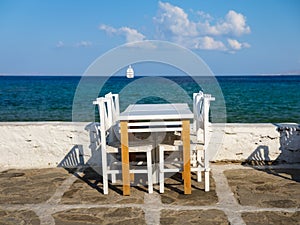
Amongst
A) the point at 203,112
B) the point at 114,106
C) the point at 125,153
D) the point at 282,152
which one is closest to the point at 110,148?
the point at 125,153

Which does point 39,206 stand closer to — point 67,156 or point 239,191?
point 67,156

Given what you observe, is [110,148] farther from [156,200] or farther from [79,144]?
[79,144]

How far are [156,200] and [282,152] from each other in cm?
232

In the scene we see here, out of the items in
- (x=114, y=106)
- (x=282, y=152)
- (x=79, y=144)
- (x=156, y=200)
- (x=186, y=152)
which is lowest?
(x=156, y=200)

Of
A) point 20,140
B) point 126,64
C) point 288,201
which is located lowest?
point 288,201

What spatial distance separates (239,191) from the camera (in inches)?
165

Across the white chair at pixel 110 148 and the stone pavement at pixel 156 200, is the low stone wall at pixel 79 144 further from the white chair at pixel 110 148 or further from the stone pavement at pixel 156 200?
the white chair at pixel 110 148

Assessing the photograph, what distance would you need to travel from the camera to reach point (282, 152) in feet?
17.5

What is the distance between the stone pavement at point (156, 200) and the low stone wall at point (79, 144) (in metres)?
0.35

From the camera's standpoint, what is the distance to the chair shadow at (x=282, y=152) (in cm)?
523

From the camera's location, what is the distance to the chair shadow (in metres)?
5.23

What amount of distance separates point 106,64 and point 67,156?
4.89ft

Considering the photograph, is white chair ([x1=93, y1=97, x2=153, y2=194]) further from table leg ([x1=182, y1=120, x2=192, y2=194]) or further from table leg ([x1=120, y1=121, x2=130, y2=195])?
table leg ([x1=182, y1=120, x2=192, y2=194])

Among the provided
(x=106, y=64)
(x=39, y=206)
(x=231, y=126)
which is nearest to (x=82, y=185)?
(x=39, y=206)
